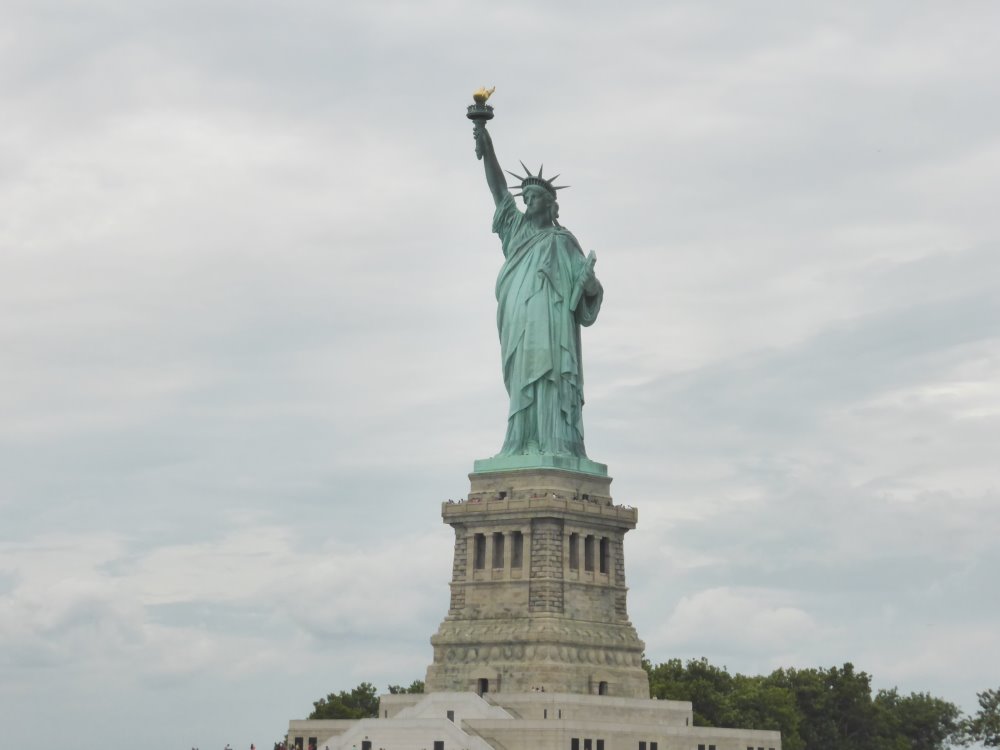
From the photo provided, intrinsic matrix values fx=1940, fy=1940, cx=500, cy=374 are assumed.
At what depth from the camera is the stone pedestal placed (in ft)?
242

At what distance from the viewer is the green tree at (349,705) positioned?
308 ft

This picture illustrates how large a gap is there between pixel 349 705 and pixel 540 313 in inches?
1090

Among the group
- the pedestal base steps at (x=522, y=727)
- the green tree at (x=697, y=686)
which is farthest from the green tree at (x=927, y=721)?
the pedestal base steps at (x=522, y=727)

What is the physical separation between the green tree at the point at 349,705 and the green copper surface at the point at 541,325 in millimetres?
21603

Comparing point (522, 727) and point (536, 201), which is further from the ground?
point (536, 201)

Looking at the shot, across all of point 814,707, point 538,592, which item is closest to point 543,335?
point 538,592

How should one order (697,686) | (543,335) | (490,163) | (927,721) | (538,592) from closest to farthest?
(538,592) → (543,335) → (490,163) → (697,686) → (927,721)

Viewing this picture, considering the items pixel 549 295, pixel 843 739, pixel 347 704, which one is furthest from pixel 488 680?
pixel 843 739

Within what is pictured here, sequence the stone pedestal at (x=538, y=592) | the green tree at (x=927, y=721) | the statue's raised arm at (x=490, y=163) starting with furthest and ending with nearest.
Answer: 1. the green tree at (x=927, y=721)
2. the statue's raised arm at (x=490, y=163)
3. the stone pedestal at (x=538, y=592)

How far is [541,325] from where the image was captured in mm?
77625

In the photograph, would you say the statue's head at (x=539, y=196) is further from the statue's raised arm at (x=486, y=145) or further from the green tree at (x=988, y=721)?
the green tree at (x=988, y=721)

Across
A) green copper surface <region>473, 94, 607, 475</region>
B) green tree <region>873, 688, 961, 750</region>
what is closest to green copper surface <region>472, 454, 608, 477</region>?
green copper surface <region>473, 94, 607, 475</region>

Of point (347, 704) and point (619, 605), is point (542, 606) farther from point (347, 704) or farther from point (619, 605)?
point (347, 704)

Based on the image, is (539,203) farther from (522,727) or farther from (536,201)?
(522,727)
